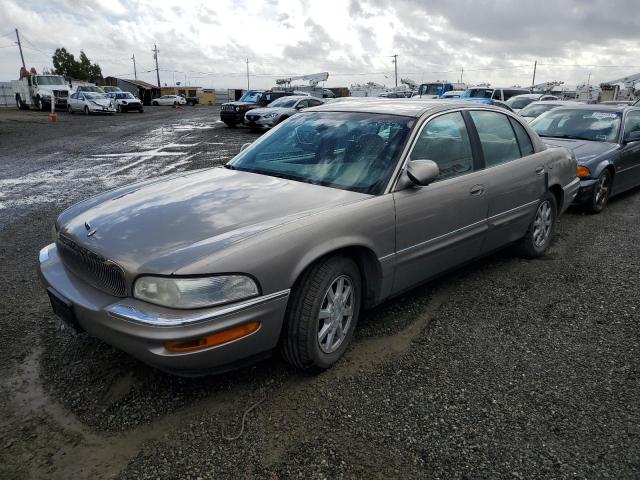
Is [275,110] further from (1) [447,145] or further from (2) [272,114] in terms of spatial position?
(1) [447,145]

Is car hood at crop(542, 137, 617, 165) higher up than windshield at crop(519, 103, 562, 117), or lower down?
lower down

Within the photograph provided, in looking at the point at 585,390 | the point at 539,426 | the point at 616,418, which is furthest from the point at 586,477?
the point at 585,390

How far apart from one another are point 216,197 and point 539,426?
87.2 inches

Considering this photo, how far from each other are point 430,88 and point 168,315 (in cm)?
2922

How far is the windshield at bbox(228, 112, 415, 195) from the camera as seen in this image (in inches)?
129

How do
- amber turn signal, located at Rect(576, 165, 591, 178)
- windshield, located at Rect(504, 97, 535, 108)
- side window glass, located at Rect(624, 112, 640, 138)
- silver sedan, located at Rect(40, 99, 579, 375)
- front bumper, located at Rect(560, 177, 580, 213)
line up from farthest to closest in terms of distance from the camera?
windshield, located at Rect(504, 97, 535, 108), side window glass, located at Rect(624, 112, 640, 138), amber turn signal, located at Rect(576, 165, 591, 178), front bumper, located at Rect(560, 177, 580, 213), silver sedan, located at Rect(40, 99, 579, 375)

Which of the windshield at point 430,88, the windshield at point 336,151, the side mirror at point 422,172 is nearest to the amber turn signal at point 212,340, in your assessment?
the windshield at point 336,151

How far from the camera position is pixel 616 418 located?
257 centimetres

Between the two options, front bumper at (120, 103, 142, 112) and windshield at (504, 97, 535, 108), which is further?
front bumper at (120, 103, 142, 112)

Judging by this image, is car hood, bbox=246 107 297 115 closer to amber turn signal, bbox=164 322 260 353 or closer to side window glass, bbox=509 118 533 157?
side window glass, bbox=509 118 533 157

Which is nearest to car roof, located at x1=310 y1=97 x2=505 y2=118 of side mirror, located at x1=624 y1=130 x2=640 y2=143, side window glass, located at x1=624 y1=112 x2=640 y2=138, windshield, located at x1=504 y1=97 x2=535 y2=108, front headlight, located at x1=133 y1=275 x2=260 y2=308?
front headlight, located at x1=133 y1=275 x2=260 y2=308

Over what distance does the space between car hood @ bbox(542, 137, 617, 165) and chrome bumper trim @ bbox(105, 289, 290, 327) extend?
5.60 metres

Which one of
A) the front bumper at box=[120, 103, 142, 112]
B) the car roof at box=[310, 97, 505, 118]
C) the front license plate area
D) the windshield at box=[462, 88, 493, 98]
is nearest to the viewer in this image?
the front license plate area

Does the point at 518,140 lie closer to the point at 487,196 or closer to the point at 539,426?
the point at 487,196
